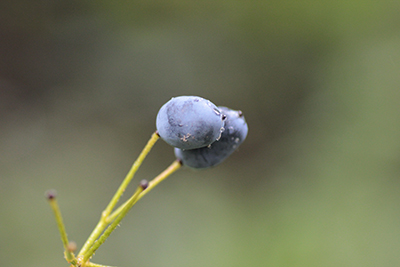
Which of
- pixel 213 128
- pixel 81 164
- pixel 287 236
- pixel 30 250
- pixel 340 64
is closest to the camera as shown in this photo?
pixel 213 128

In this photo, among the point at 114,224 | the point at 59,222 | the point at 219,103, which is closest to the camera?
the point at 59,222

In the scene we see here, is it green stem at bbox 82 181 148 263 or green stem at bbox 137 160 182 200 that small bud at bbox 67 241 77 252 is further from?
green stem at bbox 137 160 182 200

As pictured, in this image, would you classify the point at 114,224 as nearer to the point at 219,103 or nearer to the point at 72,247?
the point at 72,247

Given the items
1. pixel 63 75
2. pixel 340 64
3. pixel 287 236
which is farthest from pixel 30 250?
pixel 340 64

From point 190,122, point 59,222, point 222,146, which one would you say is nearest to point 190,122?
point 190,122

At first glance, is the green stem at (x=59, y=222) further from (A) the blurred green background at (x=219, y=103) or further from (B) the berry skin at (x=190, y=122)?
(A) the blurred green background at (x=219, y=103)

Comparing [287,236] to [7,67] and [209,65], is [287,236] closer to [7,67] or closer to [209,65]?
[209,65]
